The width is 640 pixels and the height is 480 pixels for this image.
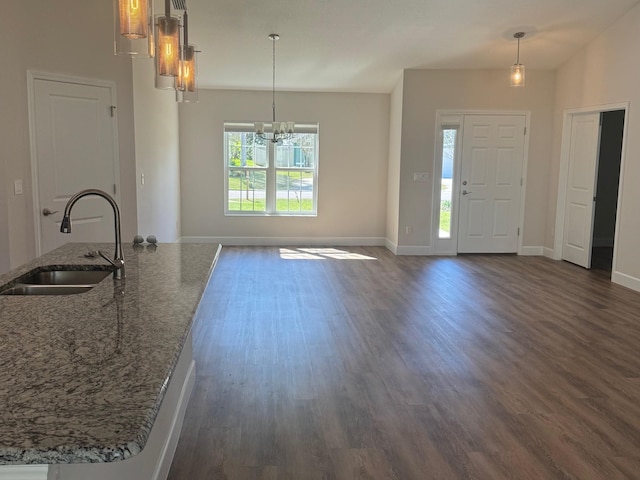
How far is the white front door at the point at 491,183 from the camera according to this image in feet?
25.0

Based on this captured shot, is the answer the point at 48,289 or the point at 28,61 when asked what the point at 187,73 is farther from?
the point at 28,61

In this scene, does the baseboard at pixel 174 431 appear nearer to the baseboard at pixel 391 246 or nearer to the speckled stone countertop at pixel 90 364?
the speckled stone countertop at pixel 90 364

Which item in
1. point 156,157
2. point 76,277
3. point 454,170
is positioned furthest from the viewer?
point 454,170

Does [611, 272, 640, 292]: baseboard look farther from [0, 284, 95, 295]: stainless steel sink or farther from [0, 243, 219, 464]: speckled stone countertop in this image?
[0, 284, 95, 295]: stainless steel sink

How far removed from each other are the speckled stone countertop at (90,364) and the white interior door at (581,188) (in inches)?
241

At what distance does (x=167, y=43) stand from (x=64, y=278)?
117 centimetres

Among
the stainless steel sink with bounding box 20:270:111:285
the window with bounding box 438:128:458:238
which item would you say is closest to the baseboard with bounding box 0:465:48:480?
the stainless steel sink with bounding box 20:270:111:285

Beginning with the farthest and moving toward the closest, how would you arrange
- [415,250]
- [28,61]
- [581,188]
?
[415,250]
[581,188]
[28,61]

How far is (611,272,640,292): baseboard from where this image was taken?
566 centimetres

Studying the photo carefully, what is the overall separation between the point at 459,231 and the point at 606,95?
2.59 m

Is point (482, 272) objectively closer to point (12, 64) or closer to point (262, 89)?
point (262, 89)

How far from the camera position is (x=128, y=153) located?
5172 mm

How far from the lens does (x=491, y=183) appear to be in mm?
7711

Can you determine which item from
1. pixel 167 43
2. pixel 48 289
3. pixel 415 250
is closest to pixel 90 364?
pixel 48 289
